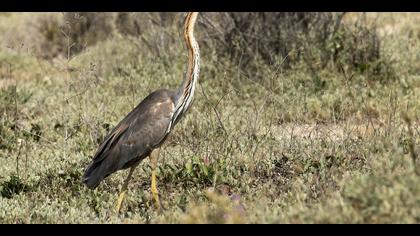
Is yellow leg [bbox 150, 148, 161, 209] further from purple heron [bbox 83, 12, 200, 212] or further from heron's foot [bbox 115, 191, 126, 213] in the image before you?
heron's foot [bbox 115, 191, 126, 213]

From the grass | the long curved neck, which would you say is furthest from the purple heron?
the grass

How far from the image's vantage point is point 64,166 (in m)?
7.23

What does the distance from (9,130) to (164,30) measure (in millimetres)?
3498

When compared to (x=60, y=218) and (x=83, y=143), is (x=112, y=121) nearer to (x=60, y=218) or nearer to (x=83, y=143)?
(x=83, y=143)

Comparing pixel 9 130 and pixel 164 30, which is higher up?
pixel 164 30

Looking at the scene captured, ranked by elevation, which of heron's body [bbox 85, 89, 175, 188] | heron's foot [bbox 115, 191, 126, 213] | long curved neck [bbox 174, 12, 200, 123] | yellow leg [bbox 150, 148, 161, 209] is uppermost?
long curved neck [bbox 174, 12, 200, 123]

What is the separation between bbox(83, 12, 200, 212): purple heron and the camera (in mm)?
6176

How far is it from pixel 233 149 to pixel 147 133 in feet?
3.83

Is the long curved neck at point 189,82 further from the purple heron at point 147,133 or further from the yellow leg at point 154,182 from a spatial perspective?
the yellow leg at point 154,182

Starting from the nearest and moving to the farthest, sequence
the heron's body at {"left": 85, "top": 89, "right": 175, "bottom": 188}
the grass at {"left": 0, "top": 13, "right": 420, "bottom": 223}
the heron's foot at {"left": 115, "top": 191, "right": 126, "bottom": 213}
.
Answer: the grass at {"left": 0, "top": 13, "right": 420, "bottom": 223} < the heron's foot at {"left": 115, "top": 191, "right": 126, "bottom": 213} < the heron's body at {"left": 85, "top": 89, "right": 175, "bottom": 188}

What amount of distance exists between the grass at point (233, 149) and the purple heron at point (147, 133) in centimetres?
27

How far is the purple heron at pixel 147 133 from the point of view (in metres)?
6.18

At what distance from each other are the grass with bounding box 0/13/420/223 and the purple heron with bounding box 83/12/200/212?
0.27 metres
